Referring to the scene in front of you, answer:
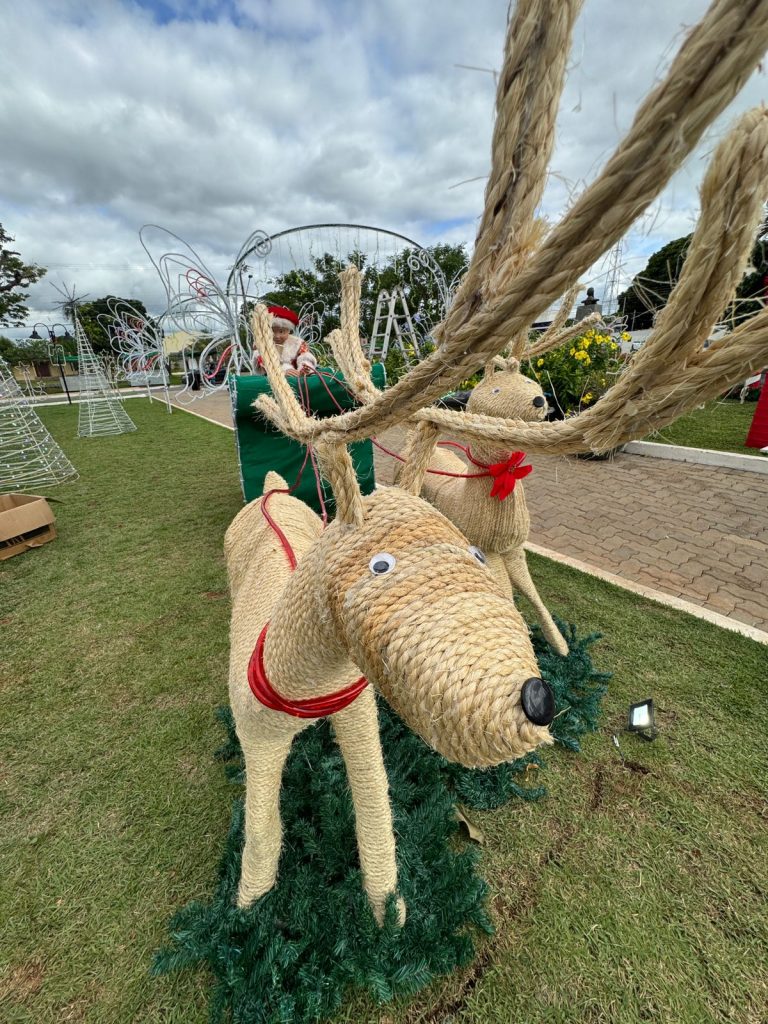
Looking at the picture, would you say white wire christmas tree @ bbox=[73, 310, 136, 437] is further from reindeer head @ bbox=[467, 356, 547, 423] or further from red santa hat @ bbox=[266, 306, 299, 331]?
reindeer head @ bbox=[467, 356, 547, 423]

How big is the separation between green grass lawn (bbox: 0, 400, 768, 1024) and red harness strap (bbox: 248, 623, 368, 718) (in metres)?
1.00

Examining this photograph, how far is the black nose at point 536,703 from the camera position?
0.58 m

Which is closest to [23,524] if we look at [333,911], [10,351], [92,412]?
[333,911]

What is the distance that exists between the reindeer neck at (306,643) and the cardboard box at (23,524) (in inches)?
178

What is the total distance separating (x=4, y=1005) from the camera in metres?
1.38

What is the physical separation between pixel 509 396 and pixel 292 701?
1.50 meters

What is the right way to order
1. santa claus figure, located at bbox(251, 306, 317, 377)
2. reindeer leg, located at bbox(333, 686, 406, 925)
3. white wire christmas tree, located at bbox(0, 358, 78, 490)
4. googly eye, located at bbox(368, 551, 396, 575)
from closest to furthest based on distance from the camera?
1. googly eye, located at bbox(368, 551, 396, 575)
2. reindeer leg, located at bbox(333, 686, 406, 925)
3. santa claus figure, located at bbox(251, 306, 317, 377)
4. white wire christmas tree, located at bbox(0, 358, 78, 490)

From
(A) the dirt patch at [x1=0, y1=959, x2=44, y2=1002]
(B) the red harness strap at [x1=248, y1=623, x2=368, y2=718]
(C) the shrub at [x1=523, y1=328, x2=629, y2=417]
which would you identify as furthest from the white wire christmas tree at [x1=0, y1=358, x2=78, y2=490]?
(C) the shrub at [x1=523, y1=328, x2=629, y2=417]

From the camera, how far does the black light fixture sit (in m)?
2.12

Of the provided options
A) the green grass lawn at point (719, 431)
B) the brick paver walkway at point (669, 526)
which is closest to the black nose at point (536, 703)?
the brick paver walkway at point (669, 526)

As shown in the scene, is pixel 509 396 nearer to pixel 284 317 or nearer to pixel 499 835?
pixel 499 835

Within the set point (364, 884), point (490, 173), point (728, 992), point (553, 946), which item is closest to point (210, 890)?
point (364, 884)

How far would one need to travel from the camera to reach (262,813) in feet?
4.59

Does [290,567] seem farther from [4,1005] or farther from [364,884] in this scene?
[4,1005]
